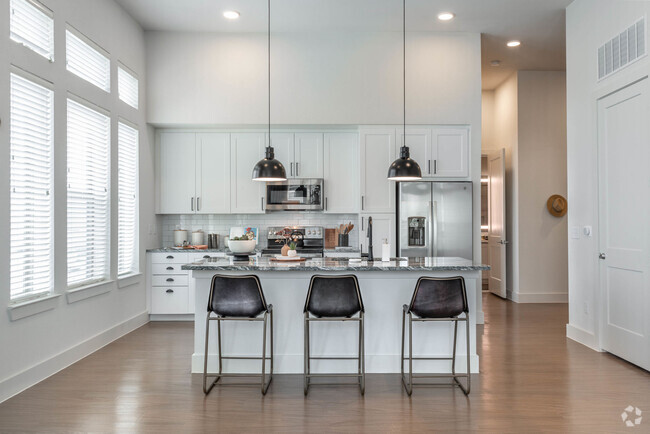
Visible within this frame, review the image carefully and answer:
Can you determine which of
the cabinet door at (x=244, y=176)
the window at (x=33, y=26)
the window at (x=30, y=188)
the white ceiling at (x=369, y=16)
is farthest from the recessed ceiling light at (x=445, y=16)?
the window at (x=30, y=188)

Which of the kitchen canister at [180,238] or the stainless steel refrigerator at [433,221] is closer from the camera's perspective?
the stainless steel refrigerator at [433,221]

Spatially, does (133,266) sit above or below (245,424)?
above

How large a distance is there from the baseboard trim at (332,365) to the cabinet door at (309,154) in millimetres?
2909

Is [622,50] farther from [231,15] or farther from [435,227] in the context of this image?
[231,15]

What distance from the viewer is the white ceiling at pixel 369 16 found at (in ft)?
16.9

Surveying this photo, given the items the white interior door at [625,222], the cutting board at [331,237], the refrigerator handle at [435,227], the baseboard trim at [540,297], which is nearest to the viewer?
the white interior door at [625,222]

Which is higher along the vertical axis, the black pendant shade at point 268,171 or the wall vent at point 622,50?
the wall vent at point 622,50

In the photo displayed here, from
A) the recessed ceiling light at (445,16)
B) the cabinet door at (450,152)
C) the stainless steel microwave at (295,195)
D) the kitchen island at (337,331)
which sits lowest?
the kitchen island at (337,331)

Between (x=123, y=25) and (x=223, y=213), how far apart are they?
2505 mm

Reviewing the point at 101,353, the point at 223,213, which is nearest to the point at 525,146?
the point at 223,213

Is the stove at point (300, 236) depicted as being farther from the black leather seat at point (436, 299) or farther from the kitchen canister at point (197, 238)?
the black leather seat at point (436, 299)

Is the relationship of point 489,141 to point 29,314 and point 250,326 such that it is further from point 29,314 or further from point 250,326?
point 29,314

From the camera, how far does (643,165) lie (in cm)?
396

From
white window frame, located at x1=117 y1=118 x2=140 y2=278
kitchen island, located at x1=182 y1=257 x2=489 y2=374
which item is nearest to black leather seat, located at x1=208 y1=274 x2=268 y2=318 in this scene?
kitchen island, located at x1=182 y1=257 x2=489 y2=374
